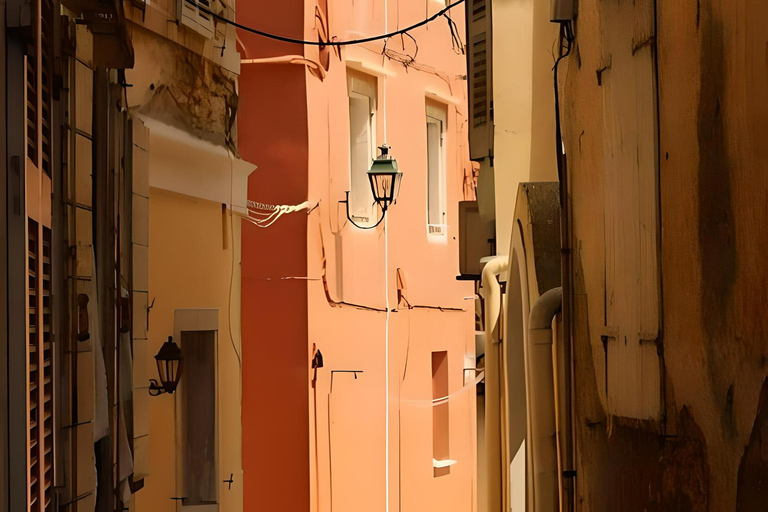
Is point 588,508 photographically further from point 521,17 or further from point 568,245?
point 521,17

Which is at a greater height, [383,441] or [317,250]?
[317,250]

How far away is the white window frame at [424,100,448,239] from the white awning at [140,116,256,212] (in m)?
7.01

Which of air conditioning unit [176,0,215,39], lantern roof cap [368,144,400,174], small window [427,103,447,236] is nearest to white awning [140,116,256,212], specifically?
air conditioning unit [176,0,215,39]

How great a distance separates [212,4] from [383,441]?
7.63 m

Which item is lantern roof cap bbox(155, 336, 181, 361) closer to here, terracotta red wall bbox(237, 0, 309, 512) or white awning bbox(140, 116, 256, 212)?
white awning bbox(140, 116, 256, 212)

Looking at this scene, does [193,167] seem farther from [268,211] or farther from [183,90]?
[268,211]

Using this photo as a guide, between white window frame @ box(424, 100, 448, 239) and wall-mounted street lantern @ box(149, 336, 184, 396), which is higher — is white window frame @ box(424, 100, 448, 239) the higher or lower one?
the higher one

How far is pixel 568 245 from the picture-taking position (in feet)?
10.1

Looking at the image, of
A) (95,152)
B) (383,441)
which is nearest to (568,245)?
→ (95,152)

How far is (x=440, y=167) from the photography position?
1659cm

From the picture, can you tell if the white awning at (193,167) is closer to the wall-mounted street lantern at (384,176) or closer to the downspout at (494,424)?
the downspout at (494,424)

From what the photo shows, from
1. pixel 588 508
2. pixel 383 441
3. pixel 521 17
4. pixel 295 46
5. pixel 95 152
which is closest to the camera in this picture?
pixel 588 508

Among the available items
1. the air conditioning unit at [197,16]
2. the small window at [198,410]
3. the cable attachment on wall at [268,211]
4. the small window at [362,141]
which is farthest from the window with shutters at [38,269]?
the small window at [362,141]

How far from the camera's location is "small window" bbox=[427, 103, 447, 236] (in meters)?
16.5
